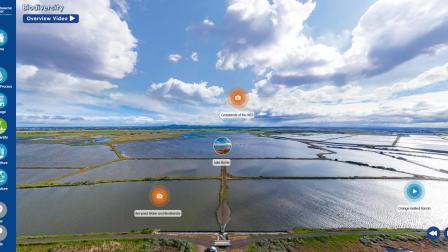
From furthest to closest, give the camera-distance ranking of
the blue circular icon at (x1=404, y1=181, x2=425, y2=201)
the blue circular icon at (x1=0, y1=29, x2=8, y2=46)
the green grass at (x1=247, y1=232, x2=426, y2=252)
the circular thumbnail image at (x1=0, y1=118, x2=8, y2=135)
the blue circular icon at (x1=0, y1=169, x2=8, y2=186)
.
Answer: the green grass at (x1=247, y1=232, x2=426, y2=252) < the blue circular icon at (x1=404, y1=181, x2=425, y2=201) < the blue circular icon at (x1=0, y1=169, x2=8, y2=186) < the circular thumbnail image at (x1=0, y1=118, x2=8, y2=135) < the blue circular icon at (x1=0, y1=29, x2=8, y2=46)

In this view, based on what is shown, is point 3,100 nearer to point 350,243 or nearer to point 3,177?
point 3,177

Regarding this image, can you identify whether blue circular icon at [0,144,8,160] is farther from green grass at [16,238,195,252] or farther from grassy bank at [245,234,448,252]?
grassy bank at [245,234,448,252]

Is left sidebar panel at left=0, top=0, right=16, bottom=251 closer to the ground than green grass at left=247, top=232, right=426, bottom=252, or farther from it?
farther from it

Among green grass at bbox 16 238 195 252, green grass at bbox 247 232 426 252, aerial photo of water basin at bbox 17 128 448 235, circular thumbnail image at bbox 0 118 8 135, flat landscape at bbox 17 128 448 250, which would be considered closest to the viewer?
circular thumbnail image at bbox 0 118 8 135

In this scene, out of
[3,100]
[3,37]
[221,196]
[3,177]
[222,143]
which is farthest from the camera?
[221,196]

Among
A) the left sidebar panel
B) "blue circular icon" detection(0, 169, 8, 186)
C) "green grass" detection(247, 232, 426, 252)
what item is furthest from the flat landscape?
"blue circular icon" detection(0, 169, 8, 186)

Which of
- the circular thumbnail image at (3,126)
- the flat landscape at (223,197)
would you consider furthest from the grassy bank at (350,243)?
the circular thumbnail image at (3,126)

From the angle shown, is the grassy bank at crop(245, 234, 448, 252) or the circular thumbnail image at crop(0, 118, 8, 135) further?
the grassy bank at crop(245, 234, 448, 252)

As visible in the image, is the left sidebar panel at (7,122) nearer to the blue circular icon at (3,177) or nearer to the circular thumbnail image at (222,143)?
the blue circular icon at (3,177)

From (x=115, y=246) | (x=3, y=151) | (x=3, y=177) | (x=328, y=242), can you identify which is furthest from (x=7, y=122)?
(x=328, y=242)
